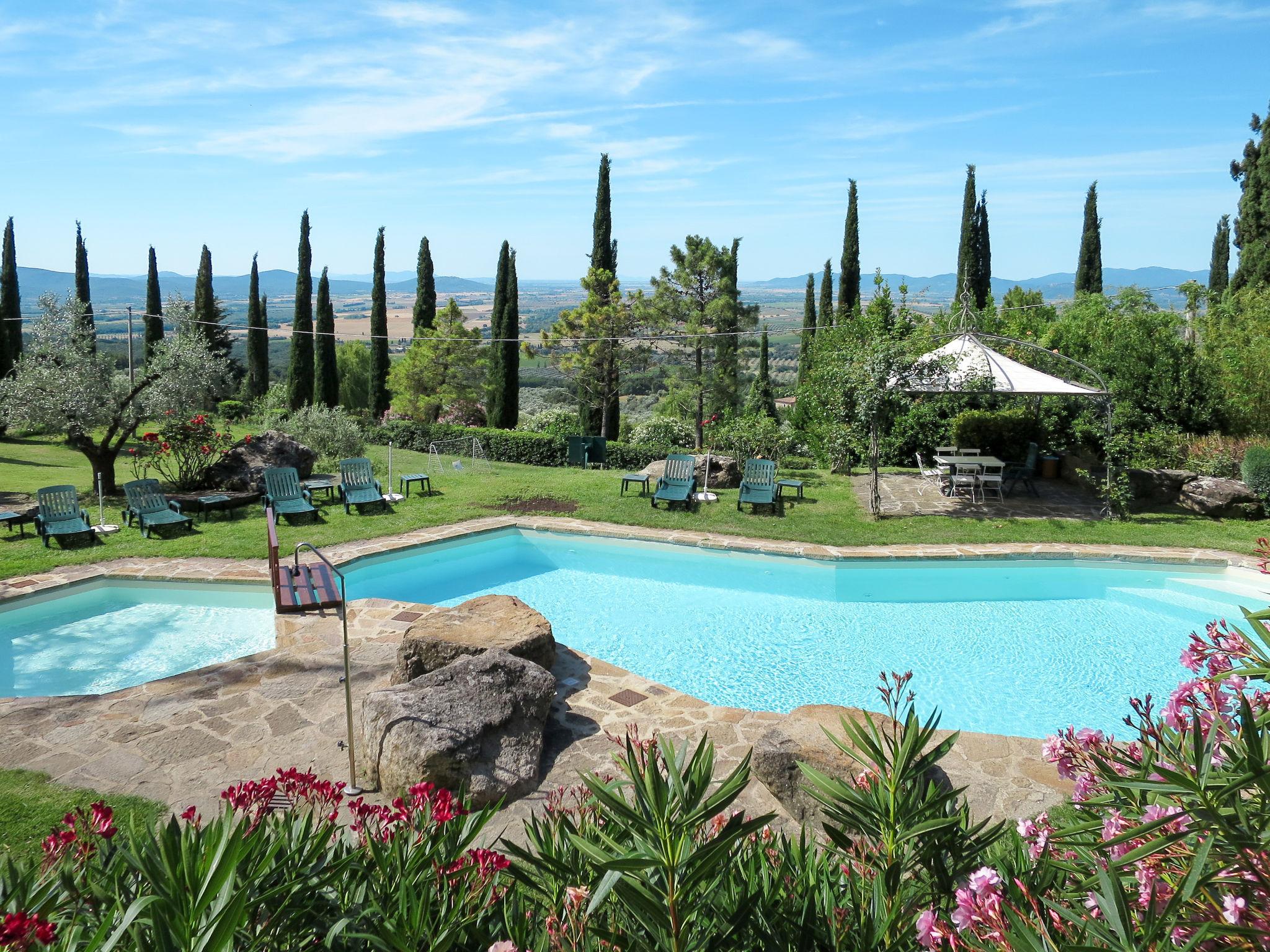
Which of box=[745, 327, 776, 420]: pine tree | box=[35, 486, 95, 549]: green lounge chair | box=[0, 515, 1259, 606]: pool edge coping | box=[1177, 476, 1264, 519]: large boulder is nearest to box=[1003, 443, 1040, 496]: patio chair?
box=[1177, 476, 1264, 519]: large boulder

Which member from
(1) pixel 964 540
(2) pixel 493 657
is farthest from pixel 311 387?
(2) pixel 493 657

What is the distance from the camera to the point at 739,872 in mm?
2432

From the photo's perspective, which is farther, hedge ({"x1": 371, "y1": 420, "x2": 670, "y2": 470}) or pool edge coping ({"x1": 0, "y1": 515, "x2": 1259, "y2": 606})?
hedge ({"x1": 371, "y1": 420, "x2": 670, "y2": 470})

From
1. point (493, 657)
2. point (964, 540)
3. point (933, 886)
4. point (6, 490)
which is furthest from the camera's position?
point (6, 490)

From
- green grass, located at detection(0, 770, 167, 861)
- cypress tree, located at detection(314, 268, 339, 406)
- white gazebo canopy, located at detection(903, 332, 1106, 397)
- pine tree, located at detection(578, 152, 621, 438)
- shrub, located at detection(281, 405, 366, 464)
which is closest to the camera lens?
green grass, located at detection(0, 770, 167, 861)

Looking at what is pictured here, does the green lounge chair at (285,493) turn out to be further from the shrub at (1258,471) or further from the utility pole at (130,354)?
the shrub at (1258,471)

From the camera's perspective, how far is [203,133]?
16344 mm

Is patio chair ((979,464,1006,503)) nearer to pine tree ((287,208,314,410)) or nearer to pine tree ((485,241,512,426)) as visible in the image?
pine tree ((485,241,512,426))

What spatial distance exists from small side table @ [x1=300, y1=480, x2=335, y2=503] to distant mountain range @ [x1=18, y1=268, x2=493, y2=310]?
220 inches

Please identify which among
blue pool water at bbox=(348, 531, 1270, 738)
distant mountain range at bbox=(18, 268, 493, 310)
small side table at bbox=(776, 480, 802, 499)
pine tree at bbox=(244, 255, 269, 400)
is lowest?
blue pool water at bbox=(348, 531, 1270, 738)

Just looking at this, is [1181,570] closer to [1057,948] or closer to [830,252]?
[1057,948]

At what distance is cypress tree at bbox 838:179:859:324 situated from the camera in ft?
88.2

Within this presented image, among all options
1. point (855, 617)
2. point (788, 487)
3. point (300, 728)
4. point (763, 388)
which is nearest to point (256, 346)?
point (763, 388)

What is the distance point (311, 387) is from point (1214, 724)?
30205 millimetres
